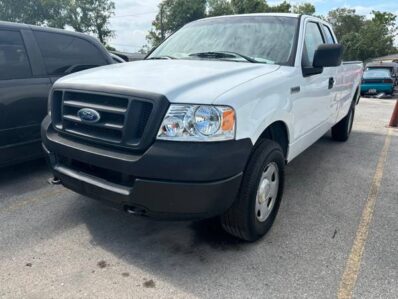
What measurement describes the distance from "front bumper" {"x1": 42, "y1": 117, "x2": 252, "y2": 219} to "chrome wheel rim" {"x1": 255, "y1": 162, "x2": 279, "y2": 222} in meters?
0.44

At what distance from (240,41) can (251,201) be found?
172 centimetres

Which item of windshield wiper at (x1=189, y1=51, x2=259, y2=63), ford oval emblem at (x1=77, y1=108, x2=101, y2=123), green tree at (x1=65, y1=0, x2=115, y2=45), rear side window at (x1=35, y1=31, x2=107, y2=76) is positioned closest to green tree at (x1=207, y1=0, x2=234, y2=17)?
green tree at (x1=65, y1=0, x2=115, y2=45)

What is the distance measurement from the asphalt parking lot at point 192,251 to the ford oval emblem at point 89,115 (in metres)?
1.04

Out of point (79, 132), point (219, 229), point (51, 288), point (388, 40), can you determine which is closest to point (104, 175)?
point (79, 132)

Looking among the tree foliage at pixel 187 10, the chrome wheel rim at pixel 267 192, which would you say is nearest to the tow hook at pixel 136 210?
the chrome wheel rim at pixel 267 192

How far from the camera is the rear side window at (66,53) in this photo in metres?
4.59

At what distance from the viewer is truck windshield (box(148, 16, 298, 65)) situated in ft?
11.7

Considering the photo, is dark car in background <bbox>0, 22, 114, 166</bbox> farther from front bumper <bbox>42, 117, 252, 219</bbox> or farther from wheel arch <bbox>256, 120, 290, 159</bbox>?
wheel arch <bbox>256, 120, 290, 159</bbox>

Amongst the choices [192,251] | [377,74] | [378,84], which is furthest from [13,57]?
[377,74]

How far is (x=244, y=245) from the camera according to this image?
10.2 ft

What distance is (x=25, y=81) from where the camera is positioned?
4.26m

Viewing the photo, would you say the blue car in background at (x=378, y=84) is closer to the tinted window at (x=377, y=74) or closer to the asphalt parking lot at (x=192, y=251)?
the tinted window at (x=377, y=74)

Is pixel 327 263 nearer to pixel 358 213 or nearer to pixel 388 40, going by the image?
pixel 358 213

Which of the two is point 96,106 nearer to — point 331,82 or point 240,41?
point 240,41
